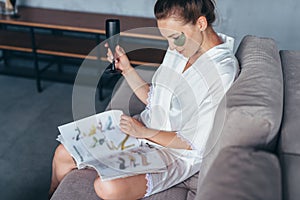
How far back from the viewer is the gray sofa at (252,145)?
0.96 meters

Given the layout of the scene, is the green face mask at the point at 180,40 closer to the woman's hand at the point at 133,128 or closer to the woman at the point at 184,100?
the woman at the point at 184,100

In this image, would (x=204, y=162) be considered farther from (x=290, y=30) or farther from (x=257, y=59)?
(x=290, y=30)

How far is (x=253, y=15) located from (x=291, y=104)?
1.56 metres

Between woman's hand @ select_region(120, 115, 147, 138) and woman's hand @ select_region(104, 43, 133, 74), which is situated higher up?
woman's hand @ select_region(104, 43, 133, 74)

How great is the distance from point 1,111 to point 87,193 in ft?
4.70

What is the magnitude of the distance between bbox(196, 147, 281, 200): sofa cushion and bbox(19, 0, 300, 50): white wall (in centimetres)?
189

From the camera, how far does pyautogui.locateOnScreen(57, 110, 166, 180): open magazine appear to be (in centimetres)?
141

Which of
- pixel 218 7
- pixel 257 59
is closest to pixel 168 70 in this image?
pixel 257 59

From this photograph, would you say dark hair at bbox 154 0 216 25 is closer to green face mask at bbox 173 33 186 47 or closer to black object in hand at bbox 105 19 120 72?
green face mask at bbox 173 33 186 47

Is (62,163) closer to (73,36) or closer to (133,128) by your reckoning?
(133,128)

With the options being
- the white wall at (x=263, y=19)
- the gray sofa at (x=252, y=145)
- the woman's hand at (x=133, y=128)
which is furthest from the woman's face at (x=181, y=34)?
the white wall at (x=263, y=19)

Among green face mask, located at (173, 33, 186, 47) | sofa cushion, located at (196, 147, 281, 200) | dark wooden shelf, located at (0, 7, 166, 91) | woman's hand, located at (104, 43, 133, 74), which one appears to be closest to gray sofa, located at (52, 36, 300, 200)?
sofa cushion, located at (196, 147, 281, 200)

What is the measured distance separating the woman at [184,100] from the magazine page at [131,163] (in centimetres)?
2

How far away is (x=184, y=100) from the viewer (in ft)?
4.94
